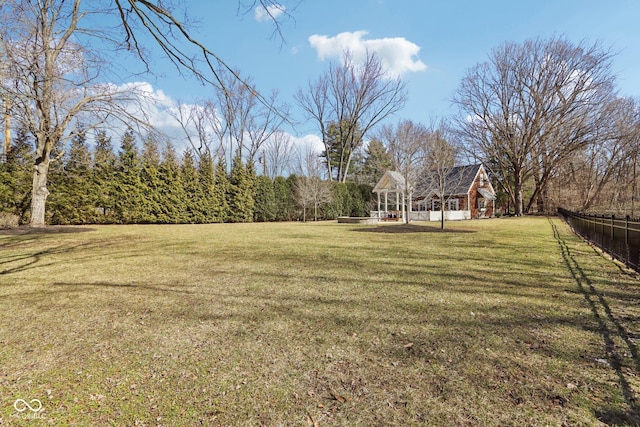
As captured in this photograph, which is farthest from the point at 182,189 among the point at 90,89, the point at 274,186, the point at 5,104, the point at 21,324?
the point at 21,324

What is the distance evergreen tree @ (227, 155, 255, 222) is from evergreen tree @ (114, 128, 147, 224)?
6.08m

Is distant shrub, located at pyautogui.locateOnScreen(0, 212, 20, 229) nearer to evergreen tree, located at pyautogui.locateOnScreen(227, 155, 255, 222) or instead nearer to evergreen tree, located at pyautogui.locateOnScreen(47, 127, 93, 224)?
evergreen tree, located at pyautogui.locateOnScreen(47, 127, 93, 224)

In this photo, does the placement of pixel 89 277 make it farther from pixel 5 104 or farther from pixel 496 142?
pixel 496 142

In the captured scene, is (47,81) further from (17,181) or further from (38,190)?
(17,181)

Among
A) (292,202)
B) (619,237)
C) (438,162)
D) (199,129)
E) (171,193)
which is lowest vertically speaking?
(619,237)

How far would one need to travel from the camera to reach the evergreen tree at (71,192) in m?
16.3

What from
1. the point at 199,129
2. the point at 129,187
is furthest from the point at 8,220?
the point at 199,129

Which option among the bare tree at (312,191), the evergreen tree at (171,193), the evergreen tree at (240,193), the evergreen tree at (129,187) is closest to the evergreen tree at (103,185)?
the evergreen tree at (129,187)

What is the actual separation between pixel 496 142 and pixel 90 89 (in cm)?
3056

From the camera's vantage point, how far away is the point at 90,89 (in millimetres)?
11984

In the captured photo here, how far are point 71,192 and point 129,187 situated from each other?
8.94 feet

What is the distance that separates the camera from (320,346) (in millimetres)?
2939

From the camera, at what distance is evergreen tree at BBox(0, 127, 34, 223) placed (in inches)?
566

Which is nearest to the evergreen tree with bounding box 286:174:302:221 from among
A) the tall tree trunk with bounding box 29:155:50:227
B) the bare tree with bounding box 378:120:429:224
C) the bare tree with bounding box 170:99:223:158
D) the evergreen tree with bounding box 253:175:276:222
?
the evergreen tree with bounding box 253:175:276:222
